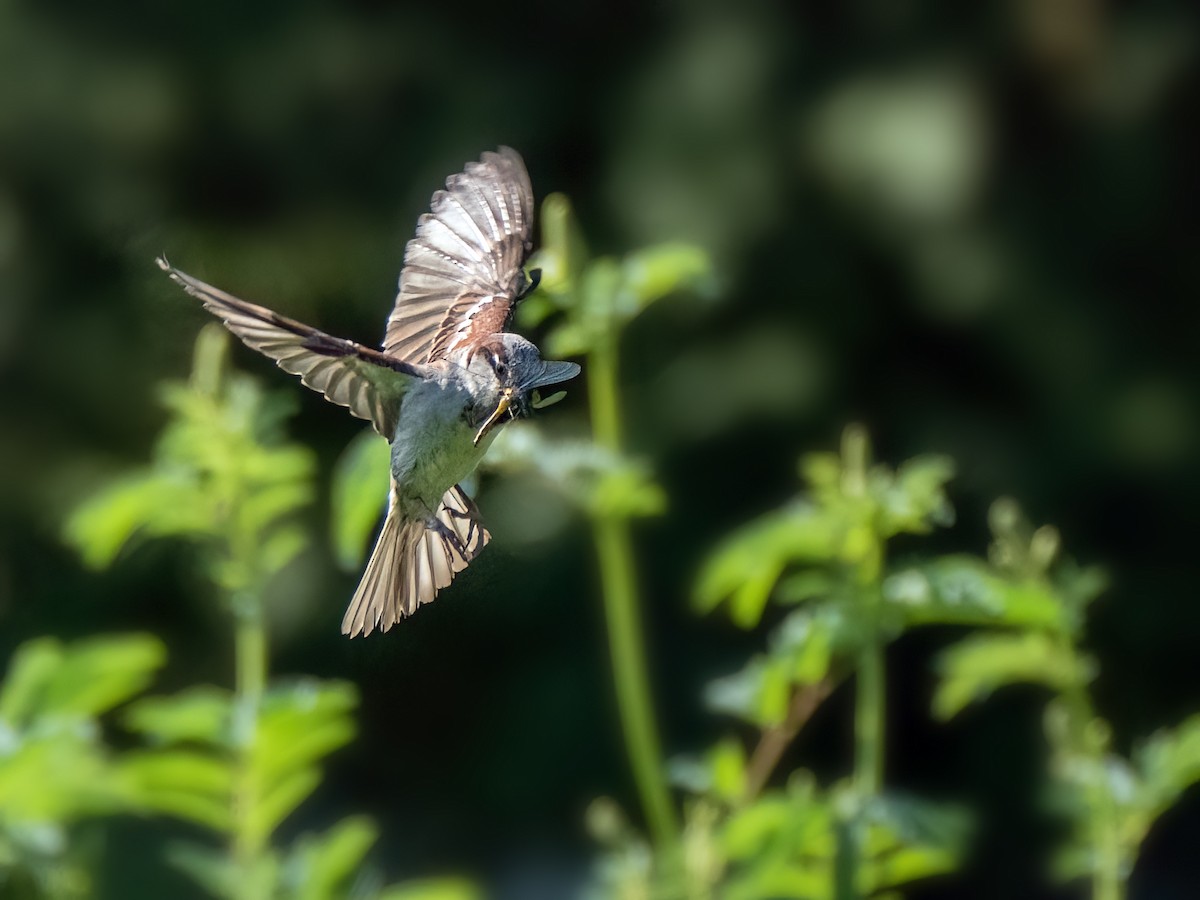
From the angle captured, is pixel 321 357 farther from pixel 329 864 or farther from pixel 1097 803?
pixel 1097 803

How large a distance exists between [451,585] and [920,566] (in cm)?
44

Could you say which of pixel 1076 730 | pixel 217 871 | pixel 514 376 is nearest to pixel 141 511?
pixel 217 871

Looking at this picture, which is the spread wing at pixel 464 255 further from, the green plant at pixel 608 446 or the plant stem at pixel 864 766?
the plant stem at pixel 864 766

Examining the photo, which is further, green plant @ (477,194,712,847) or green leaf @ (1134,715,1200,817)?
Answer: green plant @ (477,194,712,847)

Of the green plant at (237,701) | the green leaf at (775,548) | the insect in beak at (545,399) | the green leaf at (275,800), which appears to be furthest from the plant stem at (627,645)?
the insect in beak at (545,399)

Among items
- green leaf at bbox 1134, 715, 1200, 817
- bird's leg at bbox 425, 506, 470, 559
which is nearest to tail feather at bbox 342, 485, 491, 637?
bird's leg at bbox 425, 506, 470, 559

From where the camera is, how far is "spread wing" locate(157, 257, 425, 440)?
3.67 feet

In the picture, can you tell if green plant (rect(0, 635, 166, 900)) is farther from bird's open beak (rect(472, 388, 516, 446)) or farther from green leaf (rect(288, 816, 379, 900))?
bird's open beak (rect(472, 388, 516, 446))

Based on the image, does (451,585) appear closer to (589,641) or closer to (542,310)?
(542,310)

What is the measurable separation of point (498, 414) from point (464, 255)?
480 millimetres

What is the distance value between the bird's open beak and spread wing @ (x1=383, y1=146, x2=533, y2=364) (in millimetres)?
318

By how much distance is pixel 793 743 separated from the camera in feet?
11.0

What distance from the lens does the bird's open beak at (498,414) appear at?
1237 mm

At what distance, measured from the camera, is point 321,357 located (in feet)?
4.11
